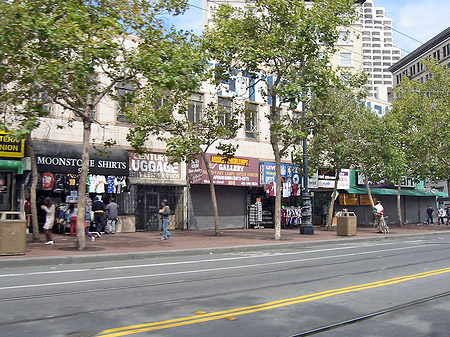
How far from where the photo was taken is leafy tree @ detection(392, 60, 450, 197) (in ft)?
112

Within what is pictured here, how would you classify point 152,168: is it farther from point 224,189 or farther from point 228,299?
point 228,299

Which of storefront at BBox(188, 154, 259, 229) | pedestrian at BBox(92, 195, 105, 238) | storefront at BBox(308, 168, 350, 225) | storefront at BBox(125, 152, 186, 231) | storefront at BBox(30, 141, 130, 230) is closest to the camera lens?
pedestrian at BBox(92, 195, 105, 238)

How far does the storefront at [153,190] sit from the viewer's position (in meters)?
24.9

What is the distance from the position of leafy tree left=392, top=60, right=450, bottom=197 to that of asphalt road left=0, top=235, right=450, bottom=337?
22.9 m

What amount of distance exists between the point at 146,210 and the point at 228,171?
214 inches

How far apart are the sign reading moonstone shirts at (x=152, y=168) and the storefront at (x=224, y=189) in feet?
3.84

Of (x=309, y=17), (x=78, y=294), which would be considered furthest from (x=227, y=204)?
(x=78, y=294)

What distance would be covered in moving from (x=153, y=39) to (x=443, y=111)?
27.2m

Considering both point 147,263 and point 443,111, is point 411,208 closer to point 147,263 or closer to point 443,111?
point 443,111

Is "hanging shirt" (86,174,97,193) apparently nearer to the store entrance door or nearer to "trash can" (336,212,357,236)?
the store entrance door

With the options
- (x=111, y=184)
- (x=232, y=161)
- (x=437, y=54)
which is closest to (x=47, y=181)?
(x=111, y=184)

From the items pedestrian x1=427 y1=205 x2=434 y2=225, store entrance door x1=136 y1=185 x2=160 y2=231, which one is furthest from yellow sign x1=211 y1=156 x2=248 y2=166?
pedestrian x1=427 y1=205 x2=434 y2=225

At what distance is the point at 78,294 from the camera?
8484 mm

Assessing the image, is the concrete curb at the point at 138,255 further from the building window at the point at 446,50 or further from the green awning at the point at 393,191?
the building window at the point at 446,50
